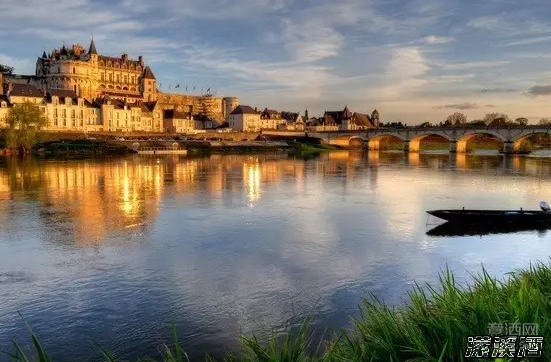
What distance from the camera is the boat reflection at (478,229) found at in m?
A: 21.7

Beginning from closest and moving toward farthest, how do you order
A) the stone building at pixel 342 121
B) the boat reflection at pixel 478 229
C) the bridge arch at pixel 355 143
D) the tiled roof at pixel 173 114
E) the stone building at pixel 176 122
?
the boat reflection at pixel 478 229 → the stone building at pixel 176 122 → the tiled roof at pixel 173 114 → the bridge arch at pixel 355 143 → the stone building at pixel 342 121

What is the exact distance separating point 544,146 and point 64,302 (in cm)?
13833

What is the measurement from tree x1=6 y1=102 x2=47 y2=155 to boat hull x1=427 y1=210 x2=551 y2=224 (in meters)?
66.7

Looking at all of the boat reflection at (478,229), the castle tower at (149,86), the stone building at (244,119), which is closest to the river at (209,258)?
the boat reflection at (478,229)

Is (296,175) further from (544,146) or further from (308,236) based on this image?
(544,146)

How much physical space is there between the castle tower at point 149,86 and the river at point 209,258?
114 metres

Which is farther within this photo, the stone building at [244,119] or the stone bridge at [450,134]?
the stone building at [244,119]

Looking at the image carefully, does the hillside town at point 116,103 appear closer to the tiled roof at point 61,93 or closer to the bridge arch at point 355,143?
the tiled roof at point 61,93

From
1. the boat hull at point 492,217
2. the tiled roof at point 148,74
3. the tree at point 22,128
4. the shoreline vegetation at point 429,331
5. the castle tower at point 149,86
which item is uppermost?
the tiled roof at point 148,74

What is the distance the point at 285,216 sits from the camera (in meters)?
25.0

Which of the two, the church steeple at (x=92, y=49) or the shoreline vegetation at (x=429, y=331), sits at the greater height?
the church steeple at (x=92, y=49)

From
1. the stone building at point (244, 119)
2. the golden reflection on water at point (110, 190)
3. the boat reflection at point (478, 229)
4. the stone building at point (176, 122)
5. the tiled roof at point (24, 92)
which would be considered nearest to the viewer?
the boat reflection at point (478, 229)

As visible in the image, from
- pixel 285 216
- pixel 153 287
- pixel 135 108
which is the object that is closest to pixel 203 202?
pixel 285 216

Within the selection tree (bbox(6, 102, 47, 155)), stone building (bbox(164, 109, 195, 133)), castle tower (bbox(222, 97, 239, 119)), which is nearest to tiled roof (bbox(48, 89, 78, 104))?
tree (bbox(6, 102, 47, 155))
